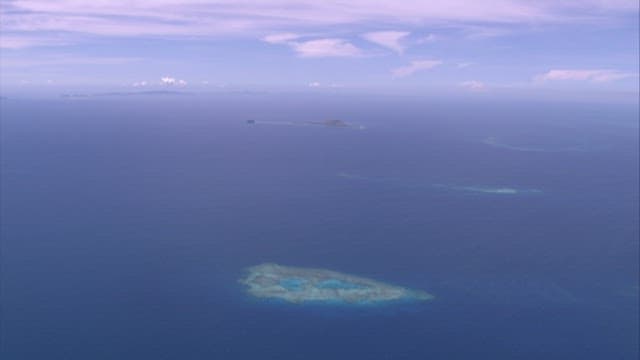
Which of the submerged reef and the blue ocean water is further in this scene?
the submerged reef

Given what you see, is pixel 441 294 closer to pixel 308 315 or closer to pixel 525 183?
pixel 308 315

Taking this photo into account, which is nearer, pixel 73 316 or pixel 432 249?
pixel 73 316

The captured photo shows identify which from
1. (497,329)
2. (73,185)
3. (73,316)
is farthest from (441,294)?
(73,185)

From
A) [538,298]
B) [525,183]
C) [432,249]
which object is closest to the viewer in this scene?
[538,298]

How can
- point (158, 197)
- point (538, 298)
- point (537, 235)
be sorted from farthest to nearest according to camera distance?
Answer: point (158, 197) → point (537, 235) → point (538, 298)

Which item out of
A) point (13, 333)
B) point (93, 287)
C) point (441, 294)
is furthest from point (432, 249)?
point (13, 333)

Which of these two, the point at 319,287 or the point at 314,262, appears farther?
the point at 314,262

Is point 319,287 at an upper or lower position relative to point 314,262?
lower

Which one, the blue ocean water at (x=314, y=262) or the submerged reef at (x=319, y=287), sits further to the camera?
the submerged reef at (x=319, y=287)
